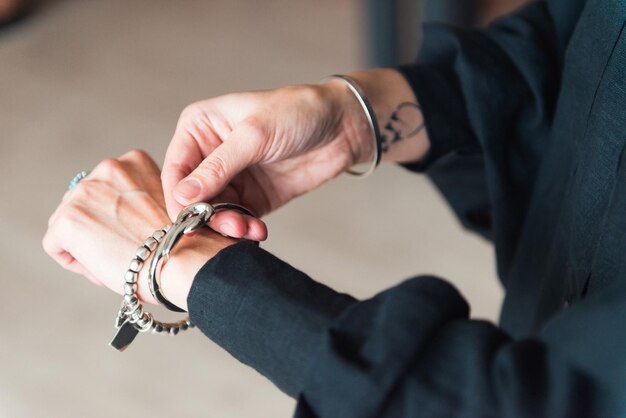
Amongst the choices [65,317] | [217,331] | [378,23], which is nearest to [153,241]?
[217,331]

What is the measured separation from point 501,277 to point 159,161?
1129 mm

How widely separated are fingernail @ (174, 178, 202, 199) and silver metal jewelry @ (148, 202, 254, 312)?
0.01m

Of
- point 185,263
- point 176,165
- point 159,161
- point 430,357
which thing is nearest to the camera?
point 430,357

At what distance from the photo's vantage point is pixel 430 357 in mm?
503

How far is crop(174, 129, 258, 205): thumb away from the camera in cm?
68

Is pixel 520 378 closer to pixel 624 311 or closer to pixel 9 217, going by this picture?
pixel 624 311

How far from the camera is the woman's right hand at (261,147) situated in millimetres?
699

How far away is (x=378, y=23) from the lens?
6.26 feet

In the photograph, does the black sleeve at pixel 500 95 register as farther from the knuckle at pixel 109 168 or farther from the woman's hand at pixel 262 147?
the knuckle at pixel 109 168

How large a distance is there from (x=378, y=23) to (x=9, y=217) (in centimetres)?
92

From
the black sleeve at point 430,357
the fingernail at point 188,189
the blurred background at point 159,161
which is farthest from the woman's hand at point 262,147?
the blurred background at point 159,161

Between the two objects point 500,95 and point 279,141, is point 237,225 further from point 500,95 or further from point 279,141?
point 500,95

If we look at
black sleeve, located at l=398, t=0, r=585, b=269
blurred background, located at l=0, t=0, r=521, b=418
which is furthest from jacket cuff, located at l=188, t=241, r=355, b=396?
blurred background, located at l=0, t=0, r=521, b=418

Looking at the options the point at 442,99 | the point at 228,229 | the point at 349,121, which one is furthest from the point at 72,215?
the point at 442,99
